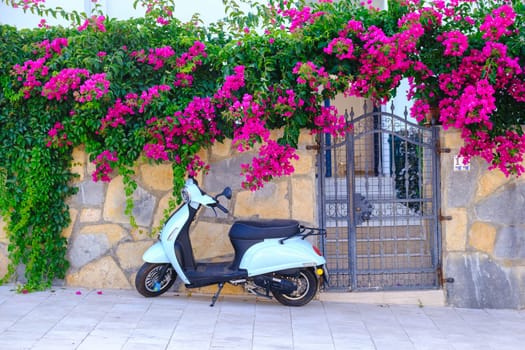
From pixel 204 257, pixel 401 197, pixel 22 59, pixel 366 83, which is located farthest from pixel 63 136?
pixel 401 197

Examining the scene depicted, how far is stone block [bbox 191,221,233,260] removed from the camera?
6641 mm

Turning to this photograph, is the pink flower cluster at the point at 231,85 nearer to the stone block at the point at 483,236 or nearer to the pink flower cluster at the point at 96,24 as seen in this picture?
the pink flower cluster at the point at 96,24

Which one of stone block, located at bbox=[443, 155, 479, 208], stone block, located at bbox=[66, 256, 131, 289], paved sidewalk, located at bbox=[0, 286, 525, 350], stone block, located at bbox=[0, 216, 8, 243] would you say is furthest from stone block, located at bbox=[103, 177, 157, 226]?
stone block, located at bbox=[443, 155, 479, 208]

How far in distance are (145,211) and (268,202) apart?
1.24 metres

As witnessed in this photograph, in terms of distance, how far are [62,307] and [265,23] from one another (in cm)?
336

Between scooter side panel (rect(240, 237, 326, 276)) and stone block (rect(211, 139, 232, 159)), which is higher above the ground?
stone block (rect(211, 139, 232, 159))

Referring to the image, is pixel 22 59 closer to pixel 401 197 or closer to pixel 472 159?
pixel 401 197

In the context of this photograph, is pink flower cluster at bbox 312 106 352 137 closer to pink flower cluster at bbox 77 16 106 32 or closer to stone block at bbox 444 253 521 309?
stone block at bbox 444 253 521 309

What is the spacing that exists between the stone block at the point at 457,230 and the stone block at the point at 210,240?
2150 millimetres

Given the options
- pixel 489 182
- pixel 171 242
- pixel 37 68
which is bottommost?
pixel 171 242

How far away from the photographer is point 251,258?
239 inches

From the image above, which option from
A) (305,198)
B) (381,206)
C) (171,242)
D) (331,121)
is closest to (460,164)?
(381,206)

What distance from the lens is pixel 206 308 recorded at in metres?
6.07

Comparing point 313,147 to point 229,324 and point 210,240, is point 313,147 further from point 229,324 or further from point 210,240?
point 229,324
